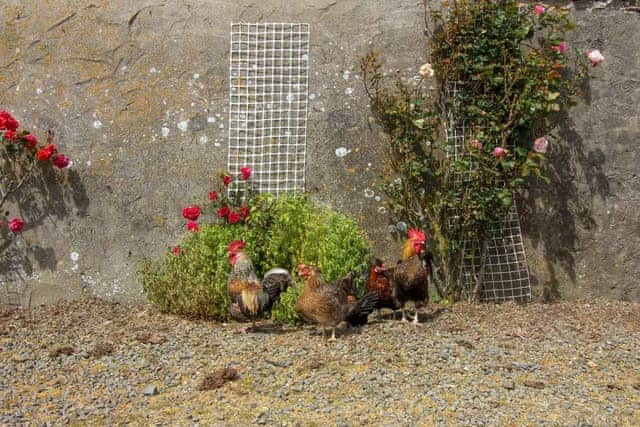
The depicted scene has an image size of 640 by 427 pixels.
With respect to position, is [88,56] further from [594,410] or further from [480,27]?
[594,410]

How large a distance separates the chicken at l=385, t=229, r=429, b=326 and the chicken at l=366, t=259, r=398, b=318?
7cm

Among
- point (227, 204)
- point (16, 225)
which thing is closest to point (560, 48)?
point (227, 204)

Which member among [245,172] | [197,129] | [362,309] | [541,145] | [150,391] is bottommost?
[150,391]

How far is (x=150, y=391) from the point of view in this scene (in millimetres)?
4086

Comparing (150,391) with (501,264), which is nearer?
(150,391)

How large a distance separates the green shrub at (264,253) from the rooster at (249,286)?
0.39ft

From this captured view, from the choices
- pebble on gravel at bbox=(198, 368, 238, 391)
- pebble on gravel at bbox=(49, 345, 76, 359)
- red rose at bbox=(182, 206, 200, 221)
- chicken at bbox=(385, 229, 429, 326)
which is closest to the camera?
pebble on gravel at bbox=(198, 368, 238, 391)

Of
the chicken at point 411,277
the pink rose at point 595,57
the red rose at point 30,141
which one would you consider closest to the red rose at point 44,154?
the red rose at point 30,141

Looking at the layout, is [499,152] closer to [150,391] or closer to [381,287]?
[381,287]

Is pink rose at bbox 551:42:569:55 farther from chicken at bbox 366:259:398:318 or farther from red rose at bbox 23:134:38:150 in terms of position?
red rose at bbox 23:134:38:150

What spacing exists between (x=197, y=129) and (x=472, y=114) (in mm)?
2503

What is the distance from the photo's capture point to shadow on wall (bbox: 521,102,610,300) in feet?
20.5

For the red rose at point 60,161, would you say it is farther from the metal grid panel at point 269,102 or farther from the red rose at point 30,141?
the metal grid panel at point 269,102

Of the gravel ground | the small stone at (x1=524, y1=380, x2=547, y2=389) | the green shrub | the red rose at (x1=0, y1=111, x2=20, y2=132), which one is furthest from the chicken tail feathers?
the red rose at (x1=0, y1=111, x2=20, y2=132)
